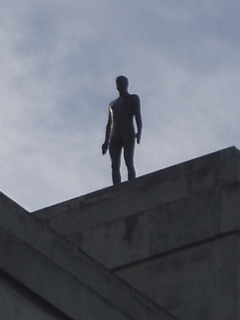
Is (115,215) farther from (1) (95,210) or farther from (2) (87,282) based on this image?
(2) (87,282)

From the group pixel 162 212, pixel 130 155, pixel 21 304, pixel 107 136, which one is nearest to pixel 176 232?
pixel 162 212

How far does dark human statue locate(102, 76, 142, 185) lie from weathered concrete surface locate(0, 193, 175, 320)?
684cm

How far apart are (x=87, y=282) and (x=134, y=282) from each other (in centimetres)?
492

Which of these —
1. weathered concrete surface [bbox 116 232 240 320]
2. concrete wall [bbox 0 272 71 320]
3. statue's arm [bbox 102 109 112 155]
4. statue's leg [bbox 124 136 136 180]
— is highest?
statue's arm [bbox 102 109 112 155]

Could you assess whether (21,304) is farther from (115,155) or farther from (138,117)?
(138,117)

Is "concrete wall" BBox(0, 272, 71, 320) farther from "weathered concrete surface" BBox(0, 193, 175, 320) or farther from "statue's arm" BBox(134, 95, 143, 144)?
"statue's arm" BBox(134, 95, 143, 144)

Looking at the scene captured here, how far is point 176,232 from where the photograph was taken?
62.3 feet

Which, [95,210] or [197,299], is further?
[95,210]

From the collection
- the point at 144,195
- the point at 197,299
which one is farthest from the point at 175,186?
the point at 197,299

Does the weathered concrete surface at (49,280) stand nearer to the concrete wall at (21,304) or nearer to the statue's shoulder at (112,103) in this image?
the concrete wall at (21,304)

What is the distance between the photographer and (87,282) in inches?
554

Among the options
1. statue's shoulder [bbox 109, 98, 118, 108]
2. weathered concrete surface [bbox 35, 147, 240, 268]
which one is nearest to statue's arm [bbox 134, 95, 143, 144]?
statue's shoulder [bbox 109, 98, 118, 108]

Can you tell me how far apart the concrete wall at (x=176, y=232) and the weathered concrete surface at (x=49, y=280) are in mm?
3710

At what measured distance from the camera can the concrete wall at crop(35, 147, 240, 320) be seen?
18.3 m
